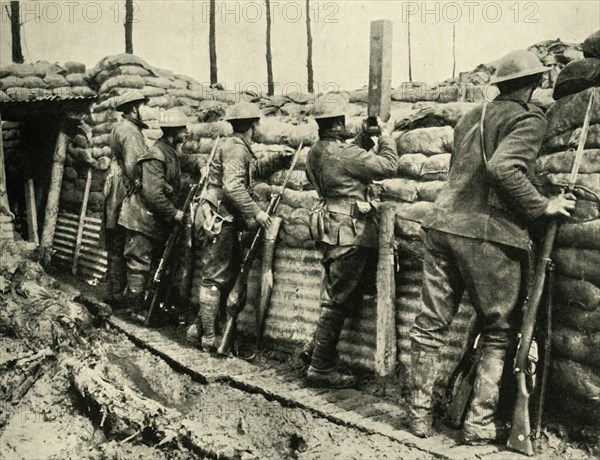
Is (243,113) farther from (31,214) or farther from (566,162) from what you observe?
(31,214)

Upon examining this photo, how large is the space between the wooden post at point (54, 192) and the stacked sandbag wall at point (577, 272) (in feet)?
23.4

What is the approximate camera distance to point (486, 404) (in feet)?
10.6

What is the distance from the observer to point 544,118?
3.17 meters

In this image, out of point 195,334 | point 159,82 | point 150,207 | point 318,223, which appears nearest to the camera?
point 318,223

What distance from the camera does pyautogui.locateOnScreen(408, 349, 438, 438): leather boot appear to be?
336 cm

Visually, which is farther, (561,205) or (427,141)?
(427,141)

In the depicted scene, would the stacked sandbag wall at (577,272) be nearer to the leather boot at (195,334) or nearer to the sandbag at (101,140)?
the leather boot at (195,334)

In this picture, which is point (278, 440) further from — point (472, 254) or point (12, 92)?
point (12, 92)

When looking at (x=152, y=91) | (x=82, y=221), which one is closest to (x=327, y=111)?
(x=152, y=91)

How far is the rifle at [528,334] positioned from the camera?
306cm

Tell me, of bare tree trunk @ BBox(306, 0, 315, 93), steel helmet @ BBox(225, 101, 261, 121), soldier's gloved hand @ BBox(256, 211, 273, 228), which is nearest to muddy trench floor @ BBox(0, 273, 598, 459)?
soldier's gloved hand @ BBox(256, 211, 273, 228)

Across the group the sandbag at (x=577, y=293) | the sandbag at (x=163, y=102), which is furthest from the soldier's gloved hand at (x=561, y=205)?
the sandbag at (x=163, y=102)

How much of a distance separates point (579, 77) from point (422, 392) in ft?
6.28

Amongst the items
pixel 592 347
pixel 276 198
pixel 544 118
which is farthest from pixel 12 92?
pixel 592 347
